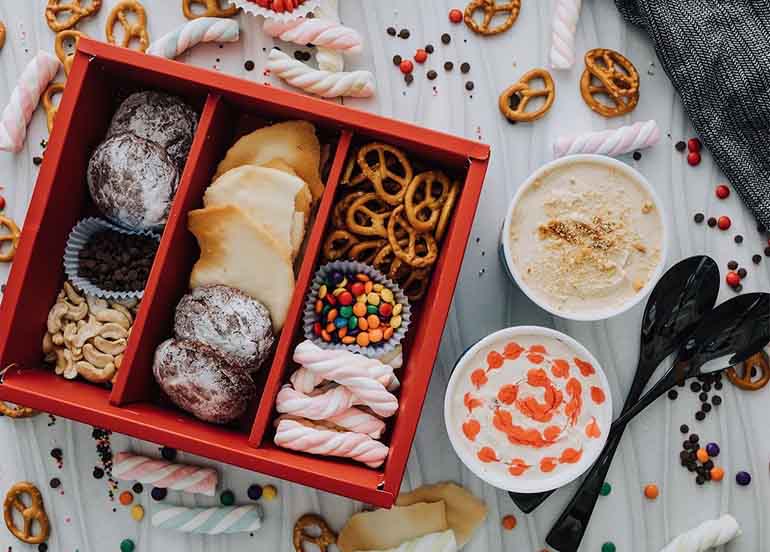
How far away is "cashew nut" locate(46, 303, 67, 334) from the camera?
1751 millimetres

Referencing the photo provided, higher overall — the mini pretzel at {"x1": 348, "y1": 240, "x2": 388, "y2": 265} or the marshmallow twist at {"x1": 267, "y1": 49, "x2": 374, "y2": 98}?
the marshmallow twist at {"x1": 267, "y1": 49, "x2": 374, "y2": 98}

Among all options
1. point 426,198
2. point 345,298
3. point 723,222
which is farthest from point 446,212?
point 723,222

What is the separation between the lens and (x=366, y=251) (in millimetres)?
1777

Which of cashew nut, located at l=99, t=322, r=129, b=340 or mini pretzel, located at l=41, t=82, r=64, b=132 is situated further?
mini pretzel, located at l=41, t=82, r=64, b=132

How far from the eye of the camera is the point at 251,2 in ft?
5.99

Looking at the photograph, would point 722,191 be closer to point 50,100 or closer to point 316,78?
point 316,78

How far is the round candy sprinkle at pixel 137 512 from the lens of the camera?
6.31 feet

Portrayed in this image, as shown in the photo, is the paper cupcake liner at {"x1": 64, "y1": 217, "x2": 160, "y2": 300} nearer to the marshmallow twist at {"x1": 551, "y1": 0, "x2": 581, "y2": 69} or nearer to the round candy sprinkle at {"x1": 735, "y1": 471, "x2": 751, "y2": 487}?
the marshmallow twist at {"x1": 551, "y1": 0, "x2": 581, "y2": 69}

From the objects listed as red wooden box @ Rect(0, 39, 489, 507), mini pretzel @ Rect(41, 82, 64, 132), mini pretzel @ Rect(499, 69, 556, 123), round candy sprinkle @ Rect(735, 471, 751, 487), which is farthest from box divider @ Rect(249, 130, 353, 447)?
round candy sprinkle @ Rect(735, 471, 751, 487)

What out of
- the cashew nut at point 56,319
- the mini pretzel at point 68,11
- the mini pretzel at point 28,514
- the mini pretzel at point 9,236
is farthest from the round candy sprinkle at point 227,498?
the mini pretzel at point 68,11

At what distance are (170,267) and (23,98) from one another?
0.59 meters

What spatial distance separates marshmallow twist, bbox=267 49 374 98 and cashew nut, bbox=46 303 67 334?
2.31 feet

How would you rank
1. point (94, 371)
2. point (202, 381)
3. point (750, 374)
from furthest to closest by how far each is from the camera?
point (750, 374) → point (94, 371) → point (202, 381)

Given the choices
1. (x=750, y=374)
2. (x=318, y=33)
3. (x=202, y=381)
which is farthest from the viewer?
(x=750, y=374)
